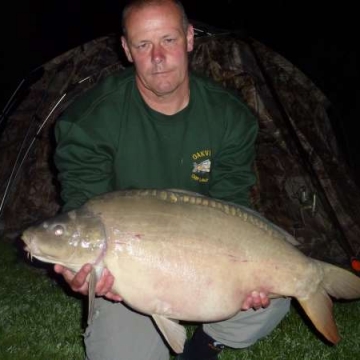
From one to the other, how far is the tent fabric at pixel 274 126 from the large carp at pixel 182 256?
171 cm

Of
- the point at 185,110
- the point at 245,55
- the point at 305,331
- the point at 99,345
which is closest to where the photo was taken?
the point at 99,345

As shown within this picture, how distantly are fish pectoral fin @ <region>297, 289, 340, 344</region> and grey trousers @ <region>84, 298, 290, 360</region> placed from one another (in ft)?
0.98

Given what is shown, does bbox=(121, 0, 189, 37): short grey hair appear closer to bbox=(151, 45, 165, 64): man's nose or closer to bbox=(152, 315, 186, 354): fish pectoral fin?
bbox=(151, 45, 165, 64): man's nose

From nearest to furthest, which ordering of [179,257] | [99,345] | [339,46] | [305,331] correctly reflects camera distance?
[179,257] → [99,345] → [305,331] → [339,46]

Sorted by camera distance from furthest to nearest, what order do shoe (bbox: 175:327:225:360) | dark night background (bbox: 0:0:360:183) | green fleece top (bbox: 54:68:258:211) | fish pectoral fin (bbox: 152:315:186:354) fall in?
1. dark night background (bbox: 0:0:360:183)
2. shoe (bbox: 175:327:225:360)
3. green fleece top (bbox: 54:68:258:211)
4. fish pectoral fin (bbox: 152:315:186:354)

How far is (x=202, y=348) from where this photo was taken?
9.17 ft

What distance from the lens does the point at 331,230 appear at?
13.8 ft

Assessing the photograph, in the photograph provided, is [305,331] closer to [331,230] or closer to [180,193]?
[331,230]

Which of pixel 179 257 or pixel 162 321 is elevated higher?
pixel 179 257

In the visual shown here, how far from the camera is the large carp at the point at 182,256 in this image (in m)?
2.11

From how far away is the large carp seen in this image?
2107 millimetres

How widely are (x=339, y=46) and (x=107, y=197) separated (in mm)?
12870

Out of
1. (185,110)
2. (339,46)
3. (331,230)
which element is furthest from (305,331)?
(339,46)

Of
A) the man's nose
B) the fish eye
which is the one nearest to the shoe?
the fish eye
